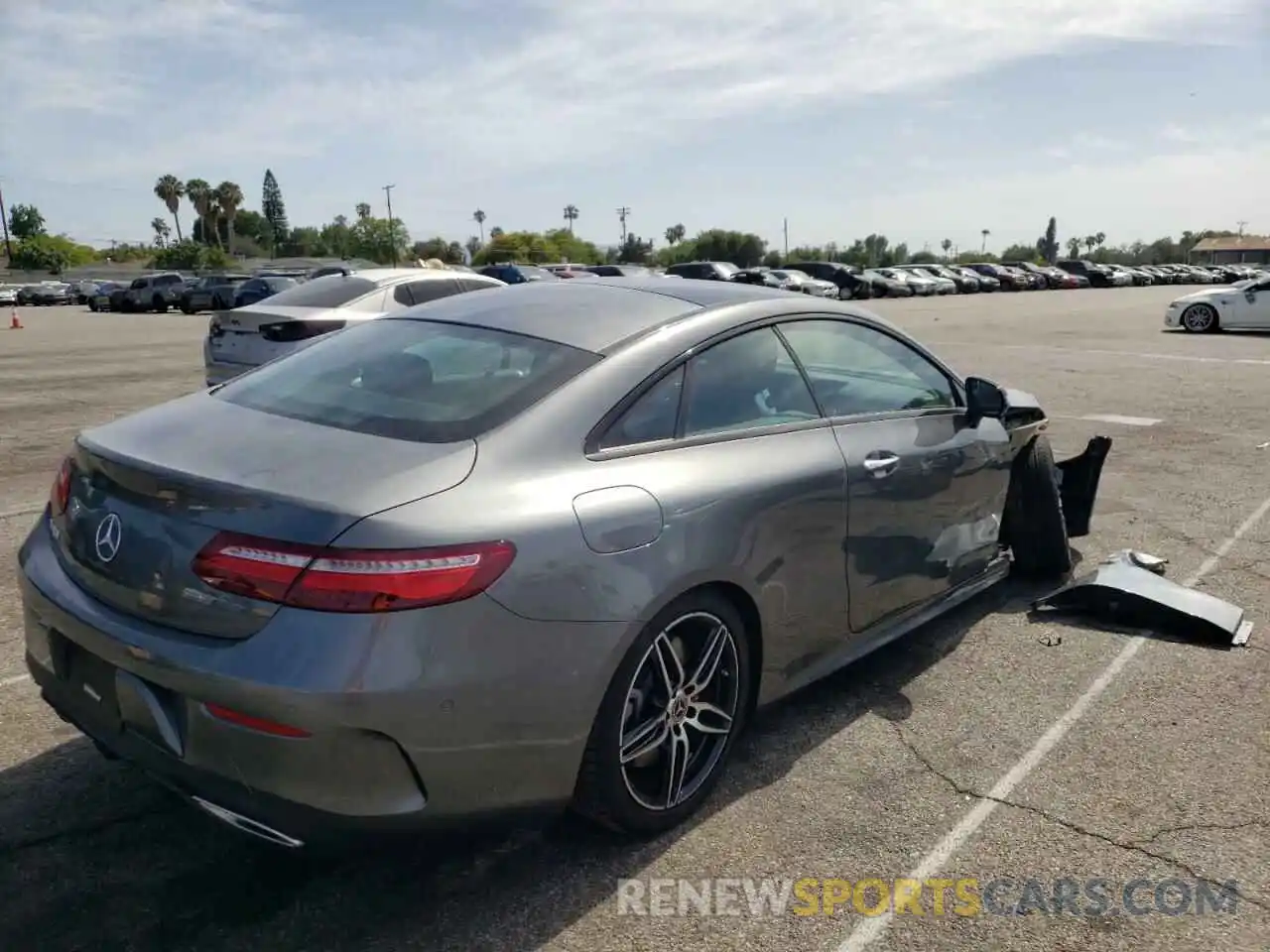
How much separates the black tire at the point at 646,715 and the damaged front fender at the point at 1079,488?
3.03 metres

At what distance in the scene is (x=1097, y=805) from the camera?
314 centimetres

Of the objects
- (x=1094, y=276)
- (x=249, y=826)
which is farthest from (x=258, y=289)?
(x=1094, y=276)

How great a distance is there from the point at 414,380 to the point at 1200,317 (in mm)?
22916

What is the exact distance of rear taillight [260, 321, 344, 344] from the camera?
31.2 feet

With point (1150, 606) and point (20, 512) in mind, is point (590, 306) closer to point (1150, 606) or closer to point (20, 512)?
point (1150, 606)

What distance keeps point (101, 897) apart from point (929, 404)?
129 inches

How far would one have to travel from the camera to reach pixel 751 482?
10.1 ft

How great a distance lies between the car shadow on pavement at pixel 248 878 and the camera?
249 centimetres

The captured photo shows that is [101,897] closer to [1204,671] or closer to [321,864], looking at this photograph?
[321,864]

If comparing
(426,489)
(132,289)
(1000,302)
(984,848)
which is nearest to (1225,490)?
(984,848)

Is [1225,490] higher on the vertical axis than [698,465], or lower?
lower

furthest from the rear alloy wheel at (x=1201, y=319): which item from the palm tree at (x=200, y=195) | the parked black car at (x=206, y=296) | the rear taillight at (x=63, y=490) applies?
the palm tree at (x=200, y=195)

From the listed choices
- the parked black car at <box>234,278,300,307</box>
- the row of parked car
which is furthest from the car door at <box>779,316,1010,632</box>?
the parked black car at <box>234,278,300,307</box>

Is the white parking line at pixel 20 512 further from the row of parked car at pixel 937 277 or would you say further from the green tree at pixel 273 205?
the green tree at pixel 273 205
